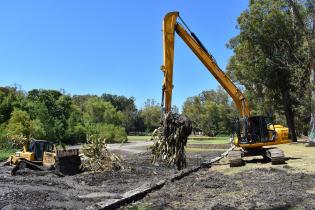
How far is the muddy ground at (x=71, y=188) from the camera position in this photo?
12.6 metres

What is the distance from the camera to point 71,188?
16250mm

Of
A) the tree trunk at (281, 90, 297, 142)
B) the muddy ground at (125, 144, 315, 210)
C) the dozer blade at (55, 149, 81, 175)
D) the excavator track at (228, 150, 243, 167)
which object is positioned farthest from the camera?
the tree trunk at (281, 90, 297, 142)

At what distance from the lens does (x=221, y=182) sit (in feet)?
52.9

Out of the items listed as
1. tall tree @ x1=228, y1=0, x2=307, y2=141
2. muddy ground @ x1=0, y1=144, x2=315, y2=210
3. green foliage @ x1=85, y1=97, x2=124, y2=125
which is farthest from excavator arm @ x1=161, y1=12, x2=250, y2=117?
green foliage @ x1=85, y1=97, x2=124, y2=125

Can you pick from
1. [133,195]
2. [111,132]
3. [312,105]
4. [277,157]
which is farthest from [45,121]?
[133,195]

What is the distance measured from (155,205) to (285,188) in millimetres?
4143

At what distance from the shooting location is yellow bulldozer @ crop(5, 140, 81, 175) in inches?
853

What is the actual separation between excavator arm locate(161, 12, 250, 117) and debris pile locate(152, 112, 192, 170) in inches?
28.2

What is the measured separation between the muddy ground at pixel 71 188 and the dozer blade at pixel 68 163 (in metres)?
0.62

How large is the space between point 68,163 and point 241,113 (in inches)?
373

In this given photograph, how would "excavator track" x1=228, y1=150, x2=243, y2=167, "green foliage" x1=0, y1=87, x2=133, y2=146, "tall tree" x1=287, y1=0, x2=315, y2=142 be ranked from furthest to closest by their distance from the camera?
1. "green foliage" x1=0, y1=87, x2=133, y2=146
2. "tall tree" x1=287, y1=0, x2=315, y2=142
3. "excavator track" x1=228, y1=150, x2=243, y2=167

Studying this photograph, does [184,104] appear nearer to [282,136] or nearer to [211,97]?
[211,97]

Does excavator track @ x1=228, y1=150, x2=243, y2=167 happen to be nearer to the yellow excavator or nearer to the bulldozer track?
the yellow excavator

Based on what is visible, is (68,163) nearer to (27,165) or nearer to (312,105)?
(27,165)
